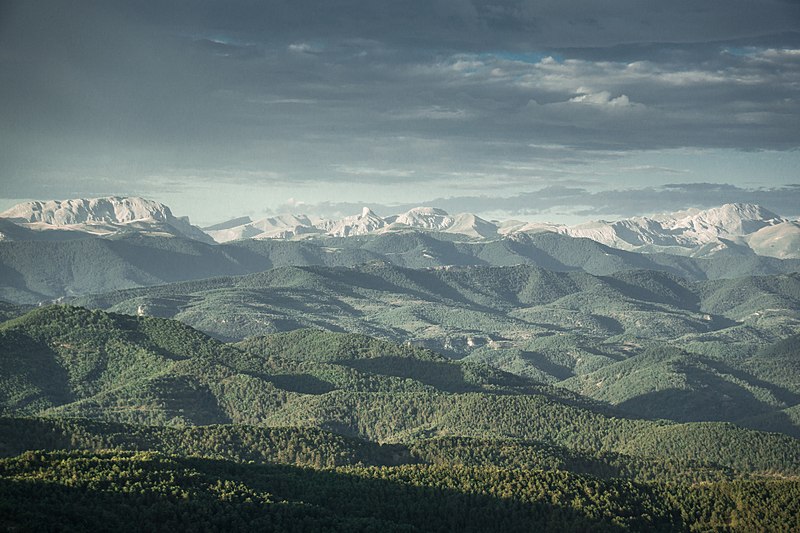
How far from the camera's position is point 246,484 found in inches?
5758

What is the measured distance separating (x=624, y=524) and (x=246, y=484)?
55942mm

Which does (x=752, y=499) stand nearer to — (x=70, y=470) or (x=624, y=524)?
(x=624, y=524)

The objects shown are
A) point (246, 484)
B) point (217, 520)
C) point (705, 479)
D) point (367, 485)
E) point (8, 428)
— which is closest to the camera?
point (217, 520)

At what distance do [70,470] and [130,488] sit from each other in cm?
1118

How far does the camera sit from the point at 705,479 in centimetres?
19725

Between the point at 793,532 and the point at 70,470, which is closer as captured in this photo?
the point at 70,470

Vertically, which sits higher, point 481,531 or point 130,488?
point 130,488

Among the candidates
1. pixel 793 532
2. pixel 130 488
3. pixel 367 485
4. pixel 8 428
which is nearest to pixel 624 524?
pixel 793 532

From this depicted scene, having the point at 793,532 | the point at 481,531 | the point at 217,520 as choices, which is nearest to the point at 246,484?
the point at 217,520

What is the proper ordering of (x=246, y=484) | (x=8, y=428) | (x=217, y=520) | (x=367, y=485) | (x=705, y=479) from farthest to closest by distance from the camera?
(x=705, y=479) → (x=8, y=428) → (x=367, y=485) → (x=246, y=484) → (x=217, y=520)

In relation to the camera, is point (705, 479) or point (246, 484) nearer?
point (246, 484)

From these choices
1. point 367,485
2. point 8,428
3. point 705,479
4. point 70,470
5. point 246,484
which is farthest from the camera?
point 705,479

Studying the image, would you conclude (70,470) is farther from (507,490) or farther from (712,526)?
(712,526)

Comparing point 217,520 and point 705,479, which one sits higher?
point 217,520
